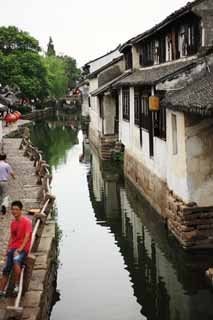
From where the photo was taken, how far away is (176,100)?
46.6 feet

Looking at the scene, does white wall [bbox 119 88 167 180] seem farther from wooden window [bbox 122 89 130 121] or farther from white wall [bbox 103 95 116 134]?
white wall [bbox 103 95 116 134]

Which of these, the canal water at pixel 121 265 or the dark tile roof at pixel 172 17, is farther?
the dark tile roof at pixel 172 17

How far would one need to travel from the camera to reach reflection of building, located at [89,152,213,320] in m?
11.7

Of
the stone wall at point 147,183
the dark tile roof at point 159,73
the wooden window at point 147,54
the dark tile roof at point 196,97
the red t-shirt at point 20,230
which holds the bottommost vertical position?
the stone wall at point 147,183

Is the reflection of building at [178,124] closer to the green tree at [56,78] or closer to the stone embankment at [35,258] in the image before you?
the stone embankment at [35,258]

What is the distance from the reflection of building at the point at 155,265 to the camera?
1173 cm

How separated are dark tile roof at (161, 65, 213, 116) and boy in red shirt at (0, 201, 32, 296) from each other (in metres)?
4.91

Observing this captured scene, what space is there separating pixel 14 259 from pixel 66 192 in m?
15.9

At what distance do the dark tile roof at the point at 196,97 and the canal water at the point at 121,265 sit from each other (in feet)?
13.2

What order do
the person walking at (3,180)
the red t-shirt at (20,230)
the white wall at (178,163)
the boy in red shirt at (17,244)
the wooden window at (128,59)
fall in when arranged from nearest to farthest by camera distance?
the boy in red shirt at (17,244)
the red t-shirt at (20,230)
the white wall at (178,163)
the person walking at (3,180)
the wooden window at (128,59)

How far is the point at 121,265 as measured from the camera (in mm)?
14773

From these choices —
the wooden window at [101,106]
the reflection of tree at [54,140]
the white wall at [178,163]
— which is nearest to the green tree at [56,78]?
the reflection of tree at [54,140]

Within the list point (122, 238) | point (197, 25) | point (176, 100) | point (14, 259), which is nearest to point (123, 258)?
point (122, 238)

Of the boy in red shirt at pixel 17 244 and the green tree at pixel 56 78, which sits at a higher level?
the green tree at pixel 56 78
